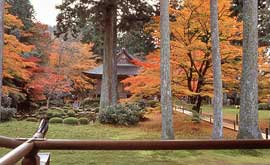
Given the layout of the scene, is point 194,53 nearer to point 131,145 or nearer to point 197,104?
point 197,104

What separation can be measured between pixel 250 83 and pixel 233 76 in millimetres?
4563

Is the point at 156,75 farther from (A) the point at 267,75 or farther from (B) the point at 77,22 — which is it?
(B) the point at 77,22

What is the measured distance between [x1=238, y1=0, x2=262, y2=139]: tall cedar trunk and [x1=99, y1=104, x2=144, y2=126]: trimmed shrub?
7.04 meters

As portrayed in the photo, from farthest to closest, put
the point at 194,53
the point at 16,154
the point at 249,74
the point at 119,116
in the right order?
1. the point at 119,116
2. the point at 194,53
3. the point at 249,74
4. the point at 16,154

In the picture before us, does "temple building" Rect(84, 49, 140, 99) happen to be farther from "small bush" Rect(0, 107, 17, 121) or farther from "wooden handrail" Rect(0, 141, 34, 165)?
"wooden handrail" Rect(0, 141, 34, 165)

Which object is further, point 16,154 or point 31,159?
point 31,159

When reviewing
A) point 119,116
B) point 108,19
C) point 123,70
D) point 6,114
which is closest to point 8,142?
point 119,116

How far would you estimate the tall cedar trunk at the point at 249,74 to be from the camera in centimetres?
1006

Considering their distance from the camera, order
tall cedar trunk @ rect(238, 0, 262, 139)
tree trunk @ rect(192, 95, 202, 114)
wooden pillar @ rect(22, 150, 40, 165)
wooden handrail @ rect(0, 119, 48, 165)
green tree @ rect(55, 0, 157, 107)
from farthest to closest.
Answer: green tree @ rect(55, 0, 157, 107) → tree trunk @ rect(192, 95, 202, 114) → tall cedar trunk @ rect(238, 0, 262, 139) → wooden pillar @ rect(22, 150, 40, 165) → wooden handrail @ rect(0, 119, 48, 165)

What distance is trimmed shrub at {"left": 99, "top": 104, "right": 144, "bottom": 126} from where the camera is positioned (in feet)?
53.5

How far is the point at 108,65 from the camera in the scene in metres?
18.4

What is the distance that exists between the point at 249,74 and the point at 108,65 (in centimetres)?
961

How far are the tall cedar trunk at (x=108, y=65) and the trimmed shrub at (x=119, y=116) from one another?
148 centimetres

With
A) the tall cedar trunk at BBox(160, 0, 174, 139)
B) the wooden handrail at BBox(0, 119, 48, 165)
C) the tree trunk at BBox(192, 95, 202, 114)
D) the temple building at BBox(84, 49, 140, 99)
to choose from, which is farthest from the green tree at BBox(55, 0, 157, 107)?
the wooden handrail at BBox(0, 119, 48, 165)
